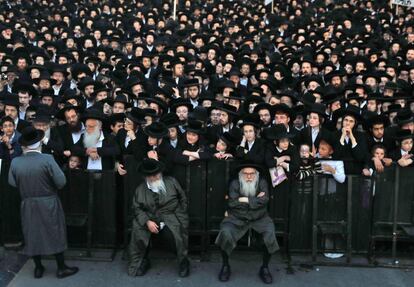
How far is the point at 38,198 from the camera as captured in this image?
5.98m

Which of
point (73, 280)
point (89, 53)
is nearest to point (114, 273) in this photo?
point (73, 280)

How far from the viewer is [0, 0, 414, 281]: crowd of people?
713 cm

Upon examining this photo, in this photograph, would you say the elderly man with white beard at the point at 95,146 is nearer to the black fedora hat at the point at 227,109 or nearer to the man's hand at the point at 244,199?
the black fedora hat at the point at 227,109

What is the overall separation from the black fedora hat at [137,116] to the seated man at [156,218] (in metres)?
1.31

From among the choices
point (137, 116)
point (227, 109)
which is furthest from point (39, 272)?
point (227, 109)

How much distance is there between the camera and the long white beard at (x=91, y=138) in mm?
7480

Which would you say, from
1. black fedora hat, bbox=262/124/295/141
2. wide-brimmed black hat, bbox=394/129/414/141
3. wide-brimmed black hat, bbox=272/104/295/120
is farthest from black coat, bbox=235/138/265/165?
wide-brimmed black hat, bbox=394/129/414/141

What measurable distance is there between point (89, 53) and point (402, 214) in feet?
33.2

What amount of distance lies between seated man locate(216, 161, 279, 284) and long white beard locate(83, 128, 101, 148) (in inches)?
95.4

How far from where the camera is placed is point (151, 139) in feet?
22.9

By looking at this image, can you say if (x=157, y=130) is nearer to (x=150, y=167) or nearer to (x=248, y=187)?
(x=150, y=167)

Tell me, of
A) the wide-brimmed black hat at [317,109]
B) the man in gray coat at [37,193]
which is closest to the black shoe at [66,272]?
the man in gray coat at [37,193]

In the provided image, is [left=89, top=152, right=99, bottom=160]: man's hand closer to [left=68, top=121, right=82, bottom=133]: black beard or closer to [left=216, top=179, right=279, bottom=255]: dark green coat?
[left=68, top=121, right=82, bottom=133]: black beard

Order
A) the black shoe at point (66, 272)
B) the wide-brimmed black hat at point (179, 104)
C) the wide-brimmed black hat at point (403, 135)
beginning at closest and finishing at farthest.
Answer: the black shoe at point (66, 272), the wide-brimmed black hat at point (403, 135), the wide-brimmed black hat at point (179, 104)
